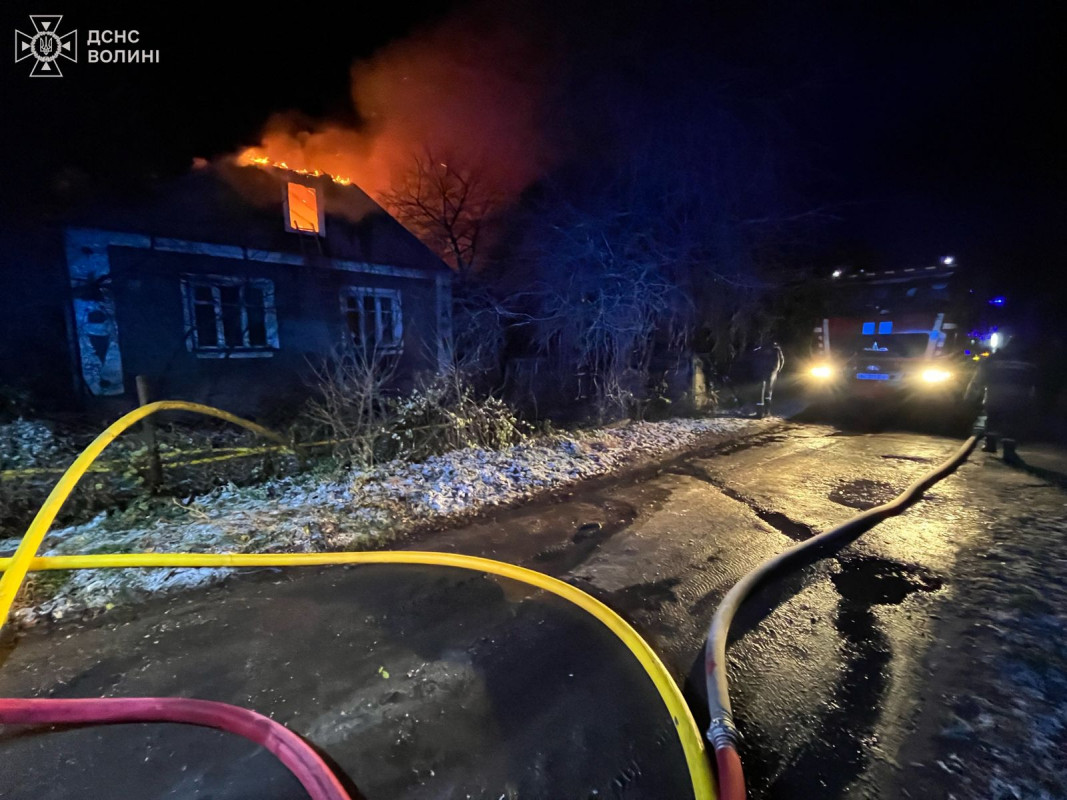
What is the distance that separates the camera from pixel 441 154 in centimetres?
1502

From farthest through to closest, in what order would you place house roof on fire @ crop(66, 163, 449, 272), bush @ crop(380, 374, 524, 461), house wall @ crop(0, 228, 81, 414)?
house roof on fire @ crop(66, 163, 449, 272) → house wall @ crop(0, 228, 81, 414) → bush @ crop(380, 374, 524, 461)

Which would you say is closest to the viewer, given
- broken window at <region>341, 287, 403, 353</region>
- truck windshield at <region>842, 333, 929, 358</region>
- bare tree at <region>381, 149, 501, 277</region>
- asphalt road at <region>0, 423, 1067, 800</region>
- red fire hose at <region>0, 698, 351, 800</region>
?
asphalt road at <region>0, 423, 1067, 800</region>

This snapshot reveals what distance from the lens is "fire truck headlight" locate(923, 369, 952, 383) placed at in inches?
393

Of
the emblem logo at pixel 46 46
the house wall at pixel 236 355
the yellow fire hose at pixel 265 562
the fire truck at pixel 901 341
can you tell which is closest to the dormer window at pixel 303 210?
the house wall at pixel 236 355

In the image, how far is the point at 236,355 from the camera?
963 cm

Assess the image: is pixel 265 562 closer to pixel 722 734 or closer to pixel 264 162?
pixel 722 734

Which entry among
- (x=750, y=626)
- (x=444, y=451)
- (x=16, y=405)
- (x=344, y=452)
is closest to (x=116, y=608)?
(x=344, y=452)

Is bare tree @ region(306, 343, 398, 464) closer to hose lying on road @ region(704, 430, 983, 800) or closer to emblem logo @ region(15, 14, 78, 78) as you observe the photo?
hose lying on road @ region(704, 430, 983, 800)

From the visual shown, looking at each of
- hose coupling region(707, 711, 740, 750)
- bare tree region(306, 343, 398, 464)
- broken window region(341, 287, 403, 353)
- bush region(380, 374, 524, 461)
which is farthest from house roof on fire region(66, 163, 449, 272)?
hose coupling region(707, 711, 740, 750)

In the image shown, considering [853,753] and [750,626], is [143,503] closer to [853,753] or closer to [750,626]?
[750,626]

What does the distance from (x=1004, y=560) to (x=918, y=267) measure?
9.63 metres

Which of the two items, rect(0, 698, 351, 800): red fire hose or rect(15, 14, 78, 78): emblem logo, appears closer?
rect(0, 698, 351, 800): red fire hose

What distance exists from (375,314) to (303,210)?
110 inches

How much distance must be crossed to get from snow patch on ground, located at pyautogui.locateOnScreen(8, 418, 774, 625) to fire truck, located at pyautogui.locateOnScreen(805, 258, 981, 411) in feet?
22.9
